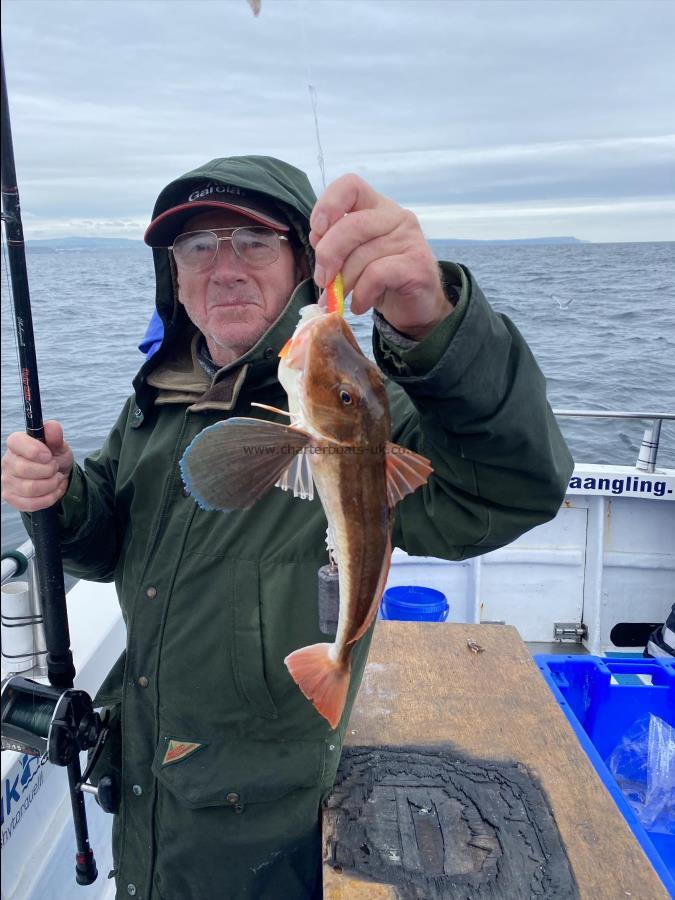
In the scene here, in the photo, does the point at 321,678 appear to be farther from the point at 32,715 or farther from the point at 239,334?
the point at 239,334

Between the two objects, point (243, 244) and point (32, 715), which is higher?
point (243, 244)

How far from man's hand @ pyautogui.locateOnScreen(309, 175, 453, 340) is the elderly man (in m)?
0.09

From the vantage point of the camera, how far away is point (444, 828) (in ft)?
8.05

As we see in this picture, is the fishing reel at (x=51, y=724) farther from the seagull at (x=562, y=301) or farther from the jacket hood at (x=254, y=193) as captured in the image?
the seagull at (x=562, y=301)

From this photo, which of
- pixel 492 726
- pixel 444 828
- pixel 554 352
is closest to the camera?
pixel 444 828

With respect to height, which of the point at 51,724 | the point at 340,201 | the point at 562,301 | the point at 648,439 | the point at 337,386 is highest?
the point at 340,201

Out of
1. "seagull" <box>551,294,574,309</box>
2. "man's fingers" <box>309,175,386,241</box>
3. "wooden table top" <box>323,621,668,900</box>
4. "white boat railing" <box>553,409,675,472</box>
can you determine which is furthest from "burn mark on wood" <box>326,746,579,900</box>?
"seagull" <box>551,294,574,309</box>

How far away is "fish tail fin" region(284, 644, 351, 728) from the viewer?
1782 mm

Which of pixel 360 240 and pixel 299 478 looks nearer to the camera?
pixel 360 240

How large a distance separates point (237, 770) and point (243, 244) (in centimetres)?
187

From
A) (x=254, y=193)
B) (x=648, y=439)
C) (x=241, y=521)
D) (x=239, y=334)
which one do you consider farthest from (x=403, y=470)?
(x=648, y=439)

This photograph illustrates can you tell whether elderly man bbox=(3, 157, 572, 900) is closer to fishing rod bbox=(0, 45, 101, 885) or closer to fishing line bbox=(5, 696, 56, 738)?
fishing rod bbox=(0, 45, 101, 885)

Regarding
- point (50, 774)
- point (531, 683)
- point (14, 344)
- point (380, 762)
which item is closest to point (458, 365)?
point (14, 344)

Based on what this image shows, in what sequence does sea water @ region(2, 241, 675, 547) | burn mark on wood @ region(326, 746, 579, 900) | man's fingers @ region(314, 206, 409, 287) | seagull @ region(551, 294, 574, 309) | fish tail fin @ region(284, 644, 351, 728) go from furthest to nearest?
seagull @ region(551, 294, 574, 309) < sea water @ region(2, 241, 675, 547) < burn mark on wood @ region(326, 746, 579, 900) < fish tail fin @ region(284, 644, 351, 728) < man's fingers @ region(314, 206, 409, 287)
